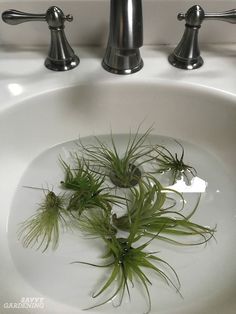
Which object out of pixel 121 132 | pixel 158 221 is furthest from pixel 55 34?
pixel 158 221

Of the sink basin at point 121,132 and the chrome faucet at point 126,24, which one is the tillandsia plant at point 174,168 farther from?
the chrome faucet at point 126,24

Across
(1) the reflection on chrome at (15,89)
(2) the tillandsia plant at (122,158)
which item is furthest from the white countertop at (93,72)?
(2) the tillandsia plant at (122,158)

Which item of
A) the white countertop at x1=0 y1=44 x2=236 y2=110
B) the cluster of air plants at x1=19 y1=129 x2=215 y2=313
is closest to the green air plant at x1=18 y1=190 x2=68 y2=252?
the cluster of air plants at x1=19 y1=129 x2=215 y2=313

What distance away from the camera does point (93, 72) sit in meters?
0.51

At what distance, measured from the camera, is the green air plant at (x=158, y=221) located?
1.43 ft

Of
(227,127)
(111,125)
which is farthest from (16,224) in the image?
(227,127)

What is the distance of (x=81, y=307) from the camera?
37 centimetres

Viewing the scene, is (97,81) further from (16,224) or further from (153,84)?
(16,224)

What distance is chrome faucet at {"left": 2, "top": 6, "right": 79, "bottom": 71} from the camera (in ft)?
1.47

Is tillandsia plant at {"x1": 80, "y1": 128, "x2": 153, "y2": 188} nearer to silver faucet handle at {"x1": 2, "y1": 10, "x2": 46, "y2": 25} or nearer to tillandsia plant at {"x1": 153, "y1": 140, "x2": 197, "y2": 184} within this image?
tillandsia plant at {"x1": 153, "y1": 140, "x2": 197, "y2": 184}

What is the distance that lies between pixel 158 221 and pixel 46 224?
15cm

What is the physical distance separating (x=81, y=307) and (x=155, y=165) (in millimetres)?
243

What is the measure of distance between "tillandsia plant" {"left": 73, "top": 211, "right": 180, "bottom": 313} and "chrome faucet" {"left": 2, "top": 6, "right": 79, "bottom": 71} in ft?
0.87

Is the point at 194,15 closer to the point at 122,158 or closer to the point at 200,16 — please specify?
the point at 200,16
